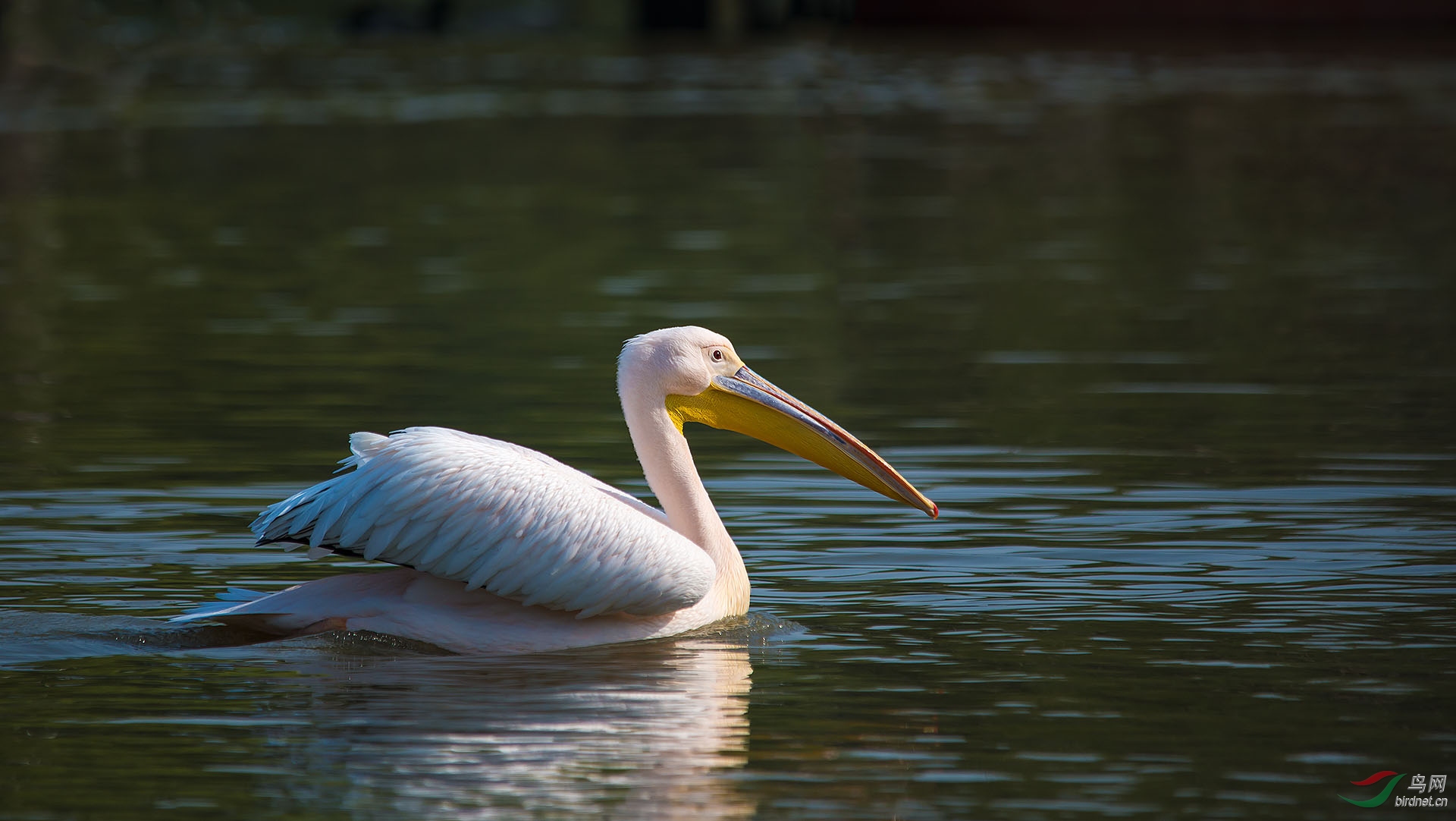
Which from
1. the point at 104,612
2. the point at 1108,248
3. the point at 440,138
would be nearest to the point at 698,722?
the point at 104,612

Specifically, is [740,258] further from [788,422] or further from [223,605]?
[223,605]

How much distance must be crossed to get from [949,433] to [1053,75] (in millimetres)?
32625

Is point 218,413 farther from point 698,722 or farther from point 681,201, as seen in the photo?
point 681,201

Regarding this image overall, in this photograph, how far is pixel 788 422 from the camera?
284 inches

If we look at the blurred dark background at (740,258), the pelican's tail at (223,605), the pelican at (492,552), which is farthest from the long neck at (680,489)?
the blurred dark background at (740,258)

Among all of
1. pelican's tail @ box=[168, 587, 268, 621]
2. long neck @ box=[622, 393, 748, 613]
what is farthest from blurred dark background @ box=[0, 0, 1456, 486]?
pelican's tail @ box=[168, 587, 268, 621]

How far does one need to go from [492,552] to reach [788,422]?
1.23 meters

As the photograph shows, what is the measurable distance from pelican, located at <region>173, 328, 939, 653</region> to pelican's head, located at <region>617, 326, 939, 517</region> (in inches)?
1.8

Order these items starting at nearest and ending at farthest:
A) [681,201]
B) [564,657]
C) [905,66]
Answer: [564,657] < [681,201] < [905,66]

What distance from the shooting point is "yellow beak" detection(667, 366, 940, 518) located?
7.14 metres

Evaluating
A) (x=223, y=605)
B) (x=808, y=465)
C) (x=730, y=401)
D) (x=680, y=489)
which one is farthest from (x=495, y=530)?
(x=808, y=465)

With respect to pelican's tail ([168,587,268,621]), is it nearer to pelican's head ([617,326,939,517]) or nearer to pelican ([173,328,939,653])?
pelican ([173,328,939,653])

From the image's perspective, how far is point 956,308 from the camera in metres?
14.8

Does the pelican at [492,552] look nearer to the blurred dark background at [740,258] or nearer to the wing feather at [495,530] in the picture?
the wing feather at [495,530]
